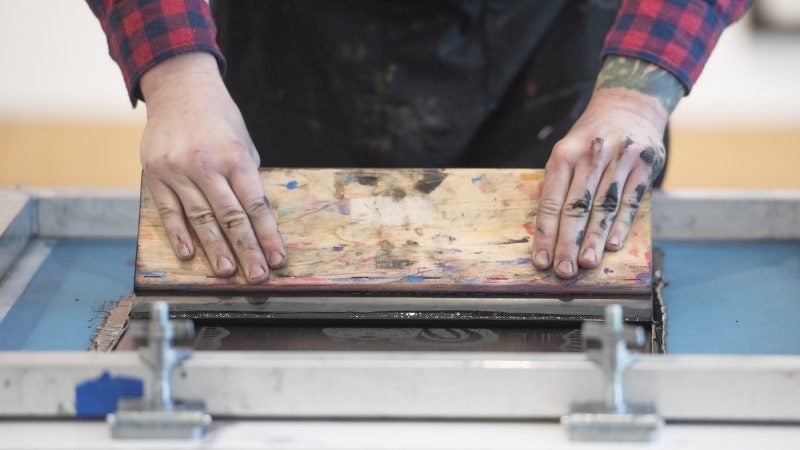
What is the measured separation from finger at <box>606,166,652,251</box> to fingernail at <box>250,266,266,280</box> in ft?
1.07

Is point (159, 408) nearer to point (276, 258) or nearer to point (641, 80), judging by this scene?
point (276, 258)

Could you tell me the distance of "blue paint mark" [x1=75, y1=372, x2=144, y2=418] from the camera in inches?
32.4

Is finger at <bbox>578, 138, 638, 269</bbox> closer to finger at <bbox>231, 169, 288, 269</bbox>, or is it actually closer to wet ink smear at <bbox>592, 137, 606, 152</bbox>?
wet ink smear at <bbox>592, 137, 606, 152</bbox>

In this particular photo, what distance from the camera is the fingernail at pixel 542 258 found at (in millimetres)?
1037

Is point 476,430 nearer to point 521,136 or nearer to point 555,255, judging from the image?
point 555,255

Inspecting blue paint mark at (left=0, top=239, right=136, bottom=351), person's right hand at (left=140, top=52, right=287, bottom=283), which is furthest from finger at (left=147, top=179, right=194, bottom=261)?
blue paint mark at (left=0, top=239, right=136, bottom=351)

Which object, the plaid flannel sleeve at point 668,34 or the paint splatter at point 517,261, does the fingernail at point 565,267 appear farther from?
the plaid flannel sleeve at point 668,34

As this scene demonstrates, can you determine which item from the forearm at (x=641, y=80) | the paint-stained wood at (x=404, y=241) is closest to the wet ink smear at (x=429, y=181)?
the paint-stained wood at (x=404, y=241)

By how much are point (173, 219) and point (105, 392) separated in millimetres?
270

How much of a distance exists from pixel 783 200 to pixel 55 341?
0.84m

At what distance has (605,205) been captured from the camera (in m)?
1.06

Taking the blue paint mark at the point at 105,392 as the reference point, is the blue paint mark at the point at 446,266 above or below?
above

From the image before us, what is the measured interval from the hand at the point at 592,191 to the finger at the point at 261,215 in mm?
242

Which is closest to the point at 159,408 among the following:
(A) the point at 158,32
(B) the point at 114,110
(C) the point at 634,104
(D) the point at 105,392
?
(D) the point at 105,392
